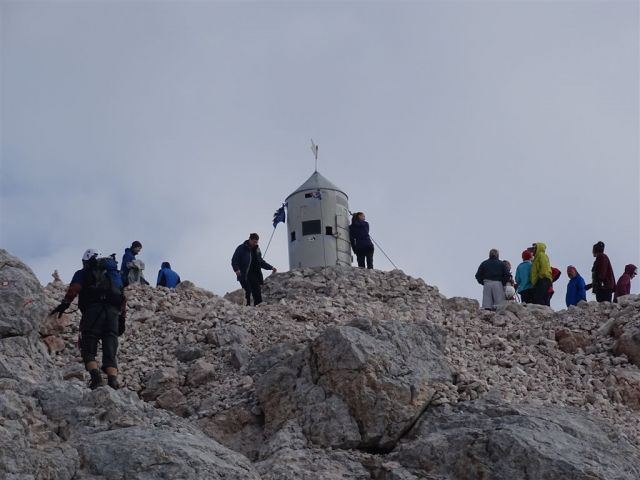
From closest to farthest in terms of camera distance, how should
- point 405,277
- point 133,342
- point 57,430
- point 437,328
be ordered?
point 57,430 → point 437,328 → point 133,342 → point 405,277

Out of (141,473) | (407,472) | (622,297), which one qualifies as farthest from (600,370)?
(141,473)

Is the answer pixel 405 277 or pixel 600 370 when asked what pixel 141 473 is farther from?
pixel 405 277

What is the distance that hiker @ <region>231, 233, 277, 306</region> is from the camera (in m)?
22.7

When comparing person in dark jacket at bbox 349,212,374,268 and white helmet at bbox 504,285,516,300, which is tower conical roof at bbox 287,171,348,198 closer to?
person in dark jacket at bbox 349,212,374,268

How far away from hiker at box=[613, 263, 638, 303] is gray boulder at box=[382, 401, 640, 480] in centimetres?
1011

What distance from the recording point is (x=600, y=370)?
1878 cm

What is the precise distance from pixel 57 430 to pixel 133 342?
5.40m

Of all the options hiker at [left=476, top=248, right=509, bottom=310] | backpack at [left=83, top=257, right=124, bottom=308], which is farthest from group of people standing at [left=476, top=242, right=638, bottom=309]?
backpack at [left=83, top=257, right=124, bottom=308]

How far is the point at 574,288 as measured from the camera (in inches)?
985

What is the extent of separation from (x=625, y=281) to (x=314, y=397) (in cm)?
1210

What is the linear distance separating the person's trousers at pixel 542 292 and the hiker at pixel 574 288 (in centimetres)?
60

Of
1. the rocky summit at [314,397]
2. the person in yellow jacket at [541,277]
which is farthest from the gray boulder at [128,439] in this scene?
the person in yellow jacket at [541,277]

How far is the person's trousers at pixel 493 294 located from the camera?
24.5 metres

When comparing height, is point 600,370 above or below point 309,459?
above
